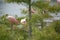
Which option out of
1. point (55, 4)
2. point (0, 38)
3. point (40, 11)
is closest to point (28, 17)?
point (40, 11)

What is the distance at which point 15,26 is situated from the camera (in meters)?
1.42

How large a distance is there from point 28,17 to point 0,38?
1.03 feet

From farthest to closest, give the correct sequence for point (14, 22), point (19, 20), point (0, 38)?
1. point (19, 20)
2. point (14, 22)
3. point (0, 38)

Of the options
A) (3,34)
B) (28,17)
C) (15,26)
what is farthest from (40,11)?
(3,34)

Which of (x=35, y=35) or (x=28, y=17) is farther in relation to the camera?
(x=28, y=17)

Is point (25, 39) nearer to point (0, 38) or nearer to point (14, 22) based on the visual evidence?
point (14, 22)

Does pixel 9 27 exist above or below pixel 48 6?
below

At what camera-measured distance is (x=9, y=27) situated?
4.46ft

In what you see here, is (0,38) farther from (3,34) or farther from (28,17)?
(28,17)

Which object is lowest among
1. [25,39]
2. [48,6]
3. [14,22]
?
[25,39]

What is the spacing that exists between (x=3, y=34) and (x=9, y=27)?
210 millimetres

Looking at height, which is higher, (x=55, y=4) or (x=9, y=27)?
(x=55, y=4)

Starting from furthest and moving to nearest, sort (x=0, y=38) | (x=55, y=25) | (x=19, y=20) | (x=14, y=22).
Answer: (x=19, y=20) < (x=14, y=22) < (x=55, y=25) < (x=0, y=38)

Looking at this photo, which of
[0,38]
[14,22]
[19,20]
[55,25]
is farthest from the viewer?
[19,20]
